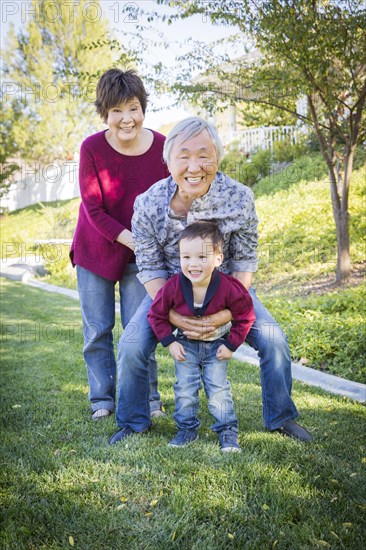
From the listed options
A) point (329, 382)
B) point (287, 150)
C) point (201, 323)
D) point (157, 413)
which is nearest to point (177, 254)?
point (201, 323)

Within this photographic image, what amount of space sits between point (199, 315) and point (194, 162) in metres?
0.79

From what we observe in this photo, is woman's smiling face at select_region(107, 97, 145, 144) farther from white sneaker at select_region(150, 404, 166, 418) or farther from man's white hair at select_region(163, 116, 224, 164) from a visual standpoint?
white sneaker at select_region(150, 404, 166, 418)

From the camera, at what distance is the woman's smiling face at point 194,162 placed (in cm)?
286

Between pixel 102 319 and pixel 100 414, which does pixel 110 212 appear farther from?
pixel 100 414

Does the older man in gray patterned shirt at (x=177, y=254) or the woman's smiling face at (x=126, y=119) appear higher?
the woman's smiling face at (x=126, y=119)

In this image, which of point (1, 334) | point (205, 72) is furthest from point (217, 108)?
point (1, 334)

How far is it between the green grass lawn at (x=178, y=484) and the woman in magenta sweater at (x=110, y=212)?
A: 366 millimetres

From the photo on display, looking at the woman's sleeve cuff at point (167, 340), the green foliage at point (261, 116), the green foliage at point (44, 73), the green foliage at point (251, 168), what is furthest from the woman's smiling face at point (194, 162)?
the green foliage at point (44, 73)

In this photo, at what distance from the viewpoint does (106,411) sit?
11.3ft

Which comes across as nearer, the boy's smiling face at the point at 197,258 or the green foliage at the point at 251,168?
the boy's smiling face at the point at 197,258

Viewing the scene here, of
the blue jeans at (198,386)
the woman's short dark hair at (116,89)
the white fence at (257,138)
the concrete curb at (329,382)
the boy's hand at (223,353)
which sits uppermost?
the white fence at (257,138)

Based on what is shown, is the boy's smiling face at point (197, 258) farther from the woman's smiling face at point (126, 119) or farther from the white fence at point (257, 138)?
the white fence at point (257, 138)

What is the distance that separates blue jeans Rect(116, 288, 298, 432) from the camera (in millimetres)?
2939

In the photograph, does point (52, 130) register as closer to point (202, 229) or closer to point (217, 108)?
point (217, 108)
